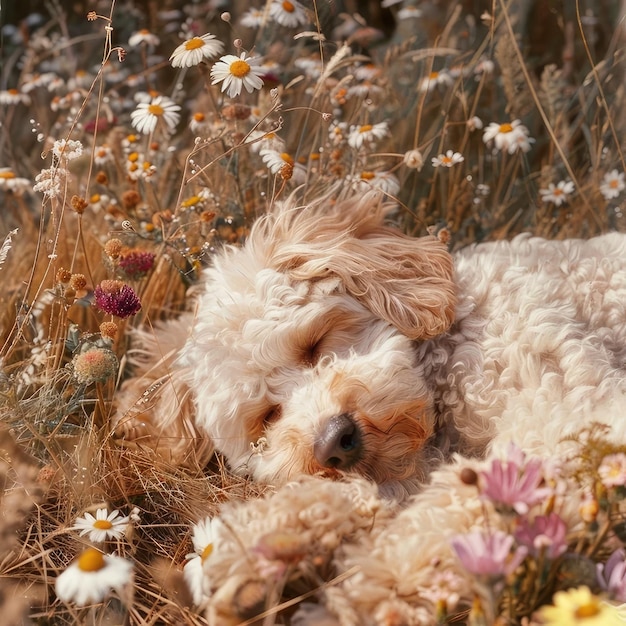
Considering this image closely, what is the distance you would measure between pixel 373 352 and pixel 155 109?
1.54m

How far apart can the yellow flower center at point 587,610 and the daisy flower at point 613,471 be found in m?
0.40

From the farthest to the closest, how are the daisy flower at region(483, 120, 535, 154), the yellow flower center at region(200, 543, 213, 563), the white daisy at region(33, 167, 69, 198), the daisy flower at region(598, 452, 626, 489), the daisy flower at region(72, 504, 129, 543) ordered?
the daisy flower at region(483, 120, 535, 154) < the white daisy at region(33, 167, 69, 198) < the daisy flower at region(72, 504, 129, 543) < the yellow flower center at region(200, 543, 213, 563) < the daisy flower at region(598, 452, 626, 489)

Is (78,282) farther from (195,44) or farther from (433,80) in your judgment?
(433,80)

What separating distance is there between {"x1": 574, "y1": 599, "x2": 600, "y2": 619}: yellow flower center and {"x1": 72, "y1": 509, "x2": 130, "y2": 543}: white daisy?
59.7 inches

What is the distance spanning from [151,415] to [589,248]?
1.94 meters

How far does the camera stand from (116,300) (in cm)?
289

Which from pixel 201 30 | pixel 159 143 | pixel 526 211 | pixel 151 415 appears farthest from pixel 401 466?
pixel 201 30

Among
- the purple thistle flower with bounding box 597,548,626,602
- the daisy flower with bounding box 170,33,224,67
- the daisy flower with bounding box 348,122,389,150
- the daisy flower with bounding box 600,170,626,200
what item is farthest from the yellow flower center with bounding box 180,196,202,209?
the purple thistle flower with bounding box 597,548,626,602

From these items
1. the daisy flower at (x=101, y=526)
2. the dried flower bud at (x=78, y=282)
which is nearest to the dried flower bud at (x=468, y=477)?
the daisy flower at (x=101, y=526)

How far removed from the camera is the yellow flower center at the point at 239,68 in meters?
3.05

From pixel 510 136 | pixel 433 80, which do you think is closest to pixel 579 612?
pixel 510 136

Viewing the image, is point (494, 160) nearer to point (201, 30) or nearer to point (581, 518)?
point (201, 30)

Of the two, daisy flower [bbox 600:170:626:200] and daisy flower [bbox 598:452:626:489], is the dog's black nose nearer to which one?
daisy flower [bbox 598:452:626:489]

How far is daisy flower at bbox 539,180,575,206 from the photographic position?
4477 mm
